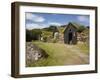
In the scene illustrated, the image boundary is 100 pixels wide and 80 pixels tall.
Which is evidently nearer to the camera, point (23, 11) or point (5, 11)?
point (5, 11)

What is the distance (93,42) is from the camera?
2.46 metres

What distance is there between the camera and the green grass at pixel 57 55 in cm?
221

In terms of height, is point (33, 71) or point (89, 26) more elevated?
point (89, 26)

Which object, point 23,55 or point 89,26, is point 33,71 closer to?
point 23,55

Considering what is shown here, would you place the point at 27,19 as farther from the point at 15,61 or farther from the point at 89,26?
the point at 89,26

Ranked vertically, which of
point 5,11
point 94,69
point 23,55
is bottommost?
point 94,69

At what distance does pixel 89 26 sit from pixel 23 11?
731 millimetres

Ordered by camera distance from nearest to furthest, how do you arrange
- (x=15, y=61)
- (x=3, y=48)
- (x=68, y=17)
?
(x=3, y=48) < (x=15, y=61) < (x=68, y=17)

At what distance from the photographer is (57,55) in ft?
7.48

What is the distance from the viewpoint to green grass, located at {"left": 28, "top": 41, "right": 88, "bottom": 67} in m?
2.21

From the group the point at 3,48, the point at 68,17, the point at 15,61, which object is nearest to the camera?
the point at 3,48

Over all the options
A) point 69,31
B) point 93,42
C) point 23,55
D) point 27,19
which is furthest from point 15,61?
point 93,42

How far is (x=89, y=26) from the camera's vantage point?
244 centimetres

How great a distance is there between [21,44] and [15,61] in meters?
0.16
